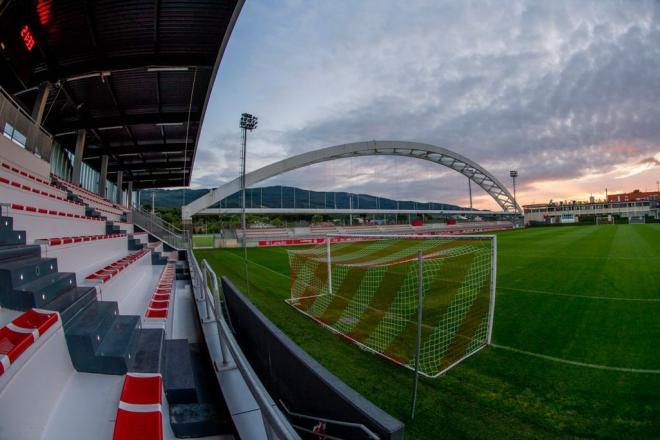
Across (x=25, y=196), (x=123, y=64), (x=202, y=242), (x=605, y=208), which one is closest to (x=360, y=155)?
(x=202, y=242)

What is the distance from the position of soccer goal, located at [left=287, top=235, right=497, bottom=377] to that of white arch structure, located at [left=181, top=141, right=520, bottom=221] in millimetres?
28615

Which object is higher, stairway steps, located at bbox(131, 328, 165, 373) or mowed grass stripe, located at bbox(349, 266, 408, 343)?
stairway steps, located at bbox(131, 328, 165, 373)

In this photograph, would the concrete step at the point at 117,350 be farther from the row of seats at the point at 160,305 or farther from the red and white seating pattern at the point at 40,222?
the red and white seating pattern at the point at 40,222

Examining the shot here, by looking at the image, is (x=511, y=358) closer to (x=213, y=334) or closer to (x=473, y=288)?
(x=213, y=334)

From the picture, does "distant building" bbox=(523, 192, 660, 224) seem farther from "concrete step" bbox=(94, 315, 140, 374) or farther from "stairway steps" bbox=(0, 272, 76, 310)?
"stairway steps" bbox=(0, 272, 76, 310)

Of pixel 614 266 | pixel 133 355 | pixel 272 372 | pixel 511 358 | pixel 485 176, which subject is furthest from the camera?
pixel 485 176

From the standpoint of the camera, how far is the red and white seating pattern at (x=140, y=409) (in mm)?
1571

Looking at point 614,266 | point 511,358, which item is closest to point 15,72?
point 511,358

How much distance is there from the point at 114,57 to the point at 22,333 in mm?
10566

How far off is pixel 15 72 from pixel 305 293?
10226mm

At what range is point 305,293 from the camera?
27.5 ft

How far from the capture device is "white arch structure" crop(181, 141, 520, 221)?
122 feet

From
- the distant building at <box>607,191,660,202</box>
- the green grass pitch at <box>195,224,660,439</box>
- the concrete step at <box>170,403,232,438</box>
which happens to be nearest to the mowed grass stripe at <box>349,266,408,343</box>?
the green grass pitch at <box>195,224,660,439</box>

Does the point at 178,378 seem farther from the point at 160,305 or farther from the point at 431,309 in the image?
the point at 431,309
